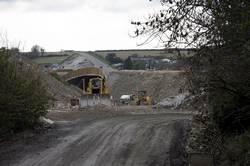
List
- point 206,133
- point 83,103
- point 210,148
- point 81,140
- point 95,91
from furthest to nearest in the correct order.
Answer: point 95,91
point 83,103
point 81,140
point 206,133
point 210,148

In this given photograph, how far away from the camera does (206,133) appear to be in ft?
62.0

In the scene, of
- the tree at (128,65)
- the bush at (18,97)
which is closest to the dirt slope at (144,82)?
the tree at (128,65)

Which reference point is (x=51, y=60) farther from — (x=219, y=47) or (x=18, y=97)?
(x=219, y=47)

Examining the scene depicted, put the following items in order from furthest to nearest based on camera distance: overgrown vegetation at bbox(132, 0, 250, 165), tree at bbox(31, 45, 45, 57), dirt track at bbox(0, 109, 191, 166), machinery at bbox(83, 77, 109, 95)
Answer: tree at bbox(31, 45, 45, 57)
machinery at bbox(83, 77, 109, 95)
dirt track at bbox(0, 109, 191, 166)
overgrown vegetation at bbox(132, 0, 250, 165)

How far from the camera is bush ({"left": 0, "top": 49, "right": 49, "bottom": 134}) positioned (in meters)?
23.2

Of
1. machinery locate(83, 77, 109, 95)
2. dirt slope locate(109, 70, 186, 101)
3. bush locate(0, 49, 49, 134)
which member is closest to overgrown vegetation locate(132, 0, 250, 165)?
bush locate(0, 49, 49, 134)

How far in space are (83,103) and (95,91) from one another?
5916 mm

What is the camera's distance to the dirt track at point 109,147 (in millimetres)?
16953

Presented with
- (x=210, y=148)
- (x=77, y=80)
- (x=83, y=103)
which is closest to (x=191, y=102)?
(x=210, y=148)

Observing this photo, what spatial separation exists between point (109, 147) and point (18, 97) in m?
6.27

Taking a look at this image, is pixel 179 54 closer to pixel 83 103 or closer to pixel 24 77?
pixel 24 77

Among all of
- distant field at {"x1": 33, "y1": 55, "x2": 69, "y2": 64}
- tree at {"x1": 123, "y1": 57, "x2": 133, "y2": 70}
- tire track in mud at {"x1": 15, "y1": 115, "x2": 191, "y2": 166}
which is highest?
distant field at {"x1": 33, "y1": 55, "x2": 69, "y2": 64}

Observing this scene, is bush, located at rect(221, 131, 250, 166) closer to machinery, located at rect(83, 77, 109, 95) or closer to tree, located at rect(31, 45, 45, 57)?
machinery, located at rect(83, 77, 109, 95)

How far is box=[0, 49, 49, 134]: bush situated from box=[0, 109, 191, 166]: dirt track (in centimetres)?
155
